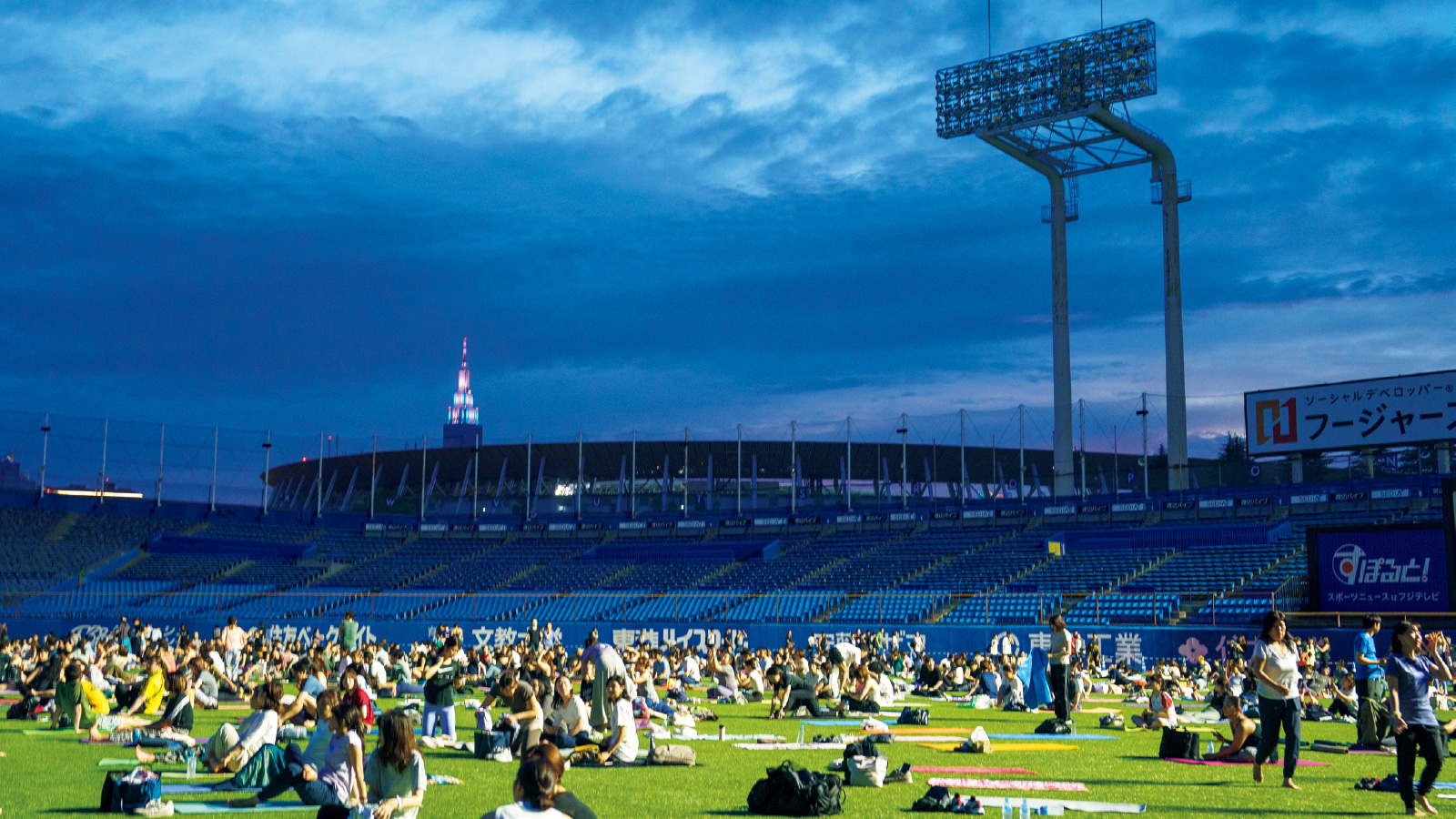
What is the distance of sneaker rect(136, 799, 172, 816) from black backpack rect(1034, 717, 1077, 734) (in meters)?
13.7

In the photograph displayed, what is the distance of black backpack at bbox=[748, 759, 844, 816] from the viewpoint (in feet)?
39.1

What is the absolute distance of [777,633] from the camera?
43875 mm

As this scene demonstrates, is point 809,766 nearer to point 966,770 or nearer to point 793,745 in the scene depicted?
point 966,770

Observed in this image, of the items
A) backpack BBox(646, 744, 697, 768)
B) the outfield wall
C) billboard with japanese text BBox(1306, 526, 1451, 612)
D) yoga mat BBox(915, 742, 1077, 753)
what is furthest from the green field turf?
the outfield wall

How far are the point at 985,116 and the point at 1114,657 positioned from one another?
1166 inches

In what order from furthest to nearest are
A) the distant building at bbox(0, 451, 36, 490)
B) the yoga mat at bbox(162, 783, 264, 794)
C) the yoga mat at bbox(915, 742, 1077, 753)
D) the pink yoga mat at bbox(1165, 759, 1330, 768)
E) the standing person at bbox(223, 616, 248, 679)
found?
1. the distant building at bbox(0, 451, 36, 490)
2. the standing person at bbox(223, 616, 248, 679)
3. the yoga mat at bbox(915, 742, 1077, 753)
4. the pink yoga mat at bbox(1165, 759, 1330, 768)
5. the yoga mat at bbox(162, 783, 264, 794)

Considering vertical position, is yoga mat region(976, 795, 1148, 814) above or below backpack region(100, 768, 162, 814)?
below

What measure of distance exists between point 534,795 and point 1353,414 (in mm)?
47570

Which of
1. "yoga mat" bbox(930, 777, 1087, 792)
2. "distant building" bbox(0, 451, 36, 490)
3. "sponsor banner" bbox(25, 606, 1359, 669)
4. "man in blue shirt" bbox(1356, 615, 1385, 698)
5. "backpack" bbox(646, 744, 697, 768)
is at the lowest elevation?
"sponsor banner" bbox(25, 606, 1359, 669)

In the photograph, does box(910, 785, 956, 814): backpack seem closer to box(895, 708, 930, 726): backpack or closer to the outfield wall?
box(895, 708, 930, 726): backpack

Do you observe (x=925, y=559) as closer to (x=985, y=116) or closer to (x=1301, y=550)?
(x=1301, y=550)

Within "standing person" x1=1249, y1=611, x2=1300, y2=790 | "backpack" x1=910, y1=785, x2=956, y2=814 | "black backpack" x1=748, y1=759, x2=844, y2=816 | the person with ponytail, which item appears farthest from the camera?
"standing person" x1=1249, y1=611, x2=1300, y2=790

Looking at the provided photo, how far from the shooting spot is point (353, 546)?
69.6m

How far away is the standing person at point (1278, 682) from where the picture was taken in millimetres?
13133
